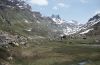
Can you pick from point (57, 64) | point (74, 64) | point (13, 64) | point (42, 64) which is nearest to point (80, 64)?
point (74, 64)

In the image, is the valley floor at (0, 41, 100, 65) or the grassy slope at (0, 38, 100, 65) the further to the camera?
the grassy slope at (0, 38, 100, 65)

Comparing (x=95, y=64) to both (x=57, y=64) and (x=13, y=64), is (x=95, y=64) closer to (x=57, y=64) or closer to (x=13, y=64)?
(x=57, y=64)

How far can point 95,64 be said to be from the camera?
67.7 m

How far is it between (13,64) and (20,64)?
8.56ft

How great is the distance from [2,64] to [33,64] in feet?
34.1

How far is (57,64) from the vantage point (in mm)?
74438

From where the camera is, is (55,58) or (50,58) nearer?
(55,58)

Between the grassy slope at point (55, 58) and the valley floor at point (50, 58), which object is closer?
the valley floor at point (50, 58)

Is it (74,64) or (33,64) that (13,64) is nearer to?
(33,64)

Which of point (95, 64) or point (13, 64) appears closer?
point (95, 64)

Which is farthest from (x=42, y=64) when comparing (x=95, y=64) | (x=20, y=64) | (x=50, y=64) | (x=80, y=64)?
(x=95, y=64)

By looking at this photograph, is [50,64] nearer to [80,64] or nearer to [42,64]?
[42,64]

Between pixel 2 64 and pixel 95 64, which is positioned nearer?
pixel 95 64

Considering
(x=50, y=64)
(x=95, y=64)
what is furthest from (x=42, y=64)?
(x=95, y=64)
